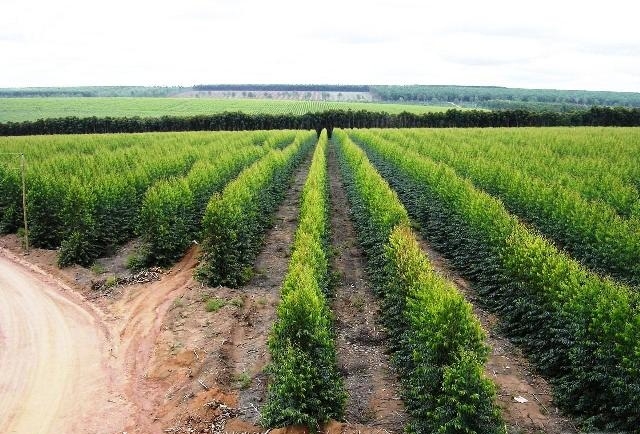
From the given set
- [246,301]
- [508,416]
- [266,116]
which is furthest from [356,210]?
[266,116]

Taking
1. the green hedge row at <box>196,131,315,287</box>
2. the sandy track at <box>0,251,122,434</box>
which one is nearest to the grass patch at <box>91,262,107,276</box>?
the sandy track at <box>0,251,122,434</box>

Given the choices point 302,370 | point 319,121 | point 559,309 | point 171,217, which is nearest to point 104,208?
point 171,217

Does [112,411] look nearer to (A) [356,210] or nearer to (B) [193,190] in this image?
(B) [193,190]

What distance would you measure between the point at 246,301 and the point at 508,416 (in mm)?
8022

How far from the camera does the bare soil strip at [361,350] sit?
10.1 m

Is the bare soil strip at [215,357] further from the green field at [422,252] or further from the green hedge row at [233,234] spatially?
the green field at [422,252]

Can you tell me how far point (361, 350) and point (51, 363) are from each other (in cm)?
721

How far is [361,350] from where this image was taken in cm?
1266

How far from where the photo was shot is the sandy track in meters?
10.3

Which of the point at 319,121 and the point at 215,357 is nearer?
the point at 215,357

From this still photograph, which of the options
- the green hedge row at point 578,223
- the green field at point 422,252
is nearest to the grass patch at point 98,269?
the green field at point 422,252

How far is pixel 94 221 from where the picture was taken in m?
20.4

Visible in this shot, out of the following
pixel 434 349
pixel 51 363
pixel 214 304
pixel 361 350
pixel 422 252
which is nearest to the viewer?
pixel 434 349

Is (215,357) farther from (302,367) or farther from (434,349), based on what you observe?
(434,349)
